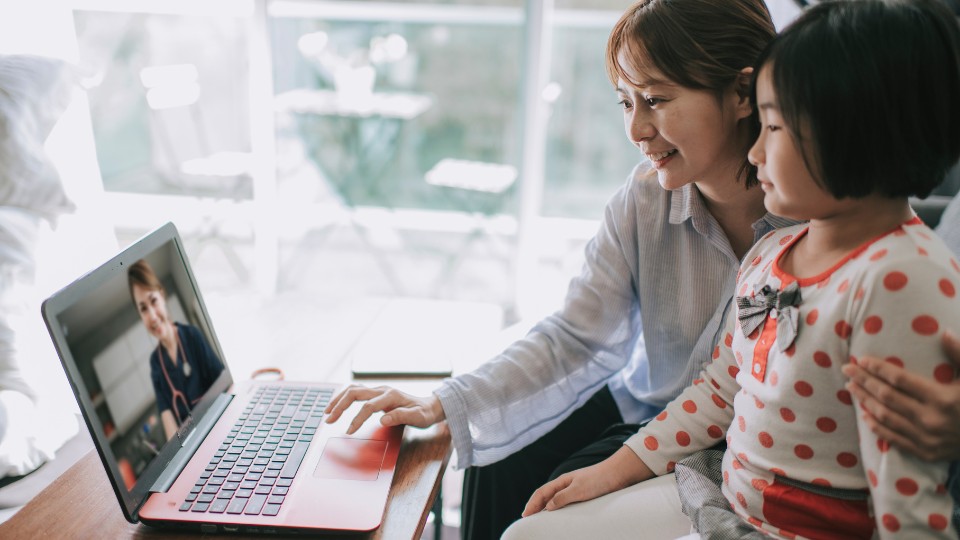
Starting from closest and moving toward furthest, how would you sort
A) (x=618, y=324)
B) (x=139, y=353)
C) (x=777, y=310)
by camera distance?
(x=777, y=310)
(x=139, y=353)
(x=618, y=324)

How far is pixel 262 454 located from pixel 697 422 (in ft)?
1.87

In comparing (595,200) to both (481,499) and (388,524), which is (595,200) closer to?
(481,499)

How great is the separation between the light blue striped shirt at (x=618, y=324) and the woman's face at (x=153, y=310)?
1.26 ft

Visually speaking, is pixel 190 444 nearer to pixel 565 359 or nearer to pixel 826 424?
pixel 565 359

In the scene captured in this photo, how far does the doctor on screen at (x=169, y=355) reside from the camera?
964mm

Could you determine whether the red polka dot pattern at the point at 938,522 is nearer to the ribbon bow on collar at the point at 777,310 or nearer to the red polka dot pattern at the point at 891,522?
the red polka dot pattern at the point at 891,522

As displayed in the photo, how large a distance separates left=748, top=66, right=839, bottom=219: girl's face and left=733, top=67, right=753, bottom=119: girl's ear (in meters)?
0.21

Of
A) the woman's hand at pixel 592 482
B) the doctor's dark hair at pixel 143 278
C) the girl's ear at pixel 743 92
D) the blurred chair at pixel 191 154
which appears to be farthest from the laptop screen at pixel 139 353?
the blurred chair at pixel 191 154

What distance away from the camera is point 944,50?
727 mm

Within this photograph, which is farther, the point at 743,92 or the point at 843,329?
the point at 743,92

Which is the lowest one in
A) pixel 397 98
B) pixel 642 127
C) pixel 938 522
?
pixel 397 98

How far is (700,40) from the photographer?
40.3 inches

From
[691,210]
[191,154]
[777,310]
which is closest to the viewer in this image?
[777,310]

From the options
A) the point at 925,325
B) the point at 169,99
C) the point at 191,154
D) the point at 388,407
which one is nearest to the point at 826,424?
the point at 925,325
